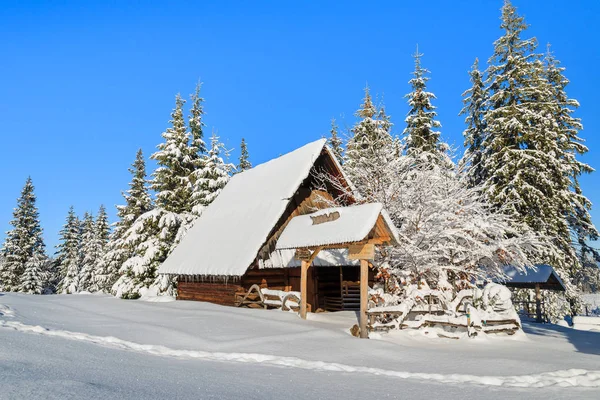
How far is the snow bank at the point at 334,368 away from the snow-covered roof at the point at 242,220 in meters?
7.02

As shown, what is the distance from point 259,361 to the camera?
780 cm

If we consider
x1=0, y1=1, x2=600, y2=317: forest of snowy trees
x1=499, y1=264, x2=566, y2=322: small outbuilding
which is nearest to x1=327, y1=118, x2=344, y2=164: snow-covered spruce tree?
x1=0, y1=1, x2=600, y2=317: forest of snowy trees

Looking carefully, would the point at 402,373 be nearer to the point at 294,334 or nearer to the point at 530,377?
the point at 530,377

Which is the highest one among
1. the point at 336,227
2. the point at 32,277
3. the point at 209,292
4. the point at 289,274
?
the point at 336,227

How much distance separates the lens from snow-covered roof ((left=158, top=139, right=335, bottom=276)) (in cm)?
1659

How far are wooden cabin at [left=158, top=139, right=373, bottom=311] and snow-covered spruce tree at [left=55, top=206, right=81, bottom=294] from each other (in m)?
28.2

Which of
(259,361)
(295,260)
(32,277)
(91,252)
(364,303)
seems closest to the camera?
(259,361)

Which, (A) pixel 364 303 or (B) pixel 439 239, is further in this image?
(B) pixel 439 239

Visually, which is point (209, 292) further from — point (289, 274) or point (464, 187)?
point (464, 187)

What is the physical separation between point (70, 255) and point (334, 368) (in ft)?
155

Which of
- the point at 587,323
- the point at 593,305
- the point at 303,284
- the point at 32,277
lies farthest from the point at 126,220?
the point at 593,305

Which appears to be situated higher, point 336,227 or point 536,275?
point 336,227

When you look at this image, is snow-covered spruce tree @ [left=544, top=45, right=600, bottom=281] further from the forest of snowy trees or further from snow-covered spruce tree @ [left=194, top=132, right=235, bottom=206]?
snow-covered spruce tree @ [left=194, top=132, right=235, bottom=206]

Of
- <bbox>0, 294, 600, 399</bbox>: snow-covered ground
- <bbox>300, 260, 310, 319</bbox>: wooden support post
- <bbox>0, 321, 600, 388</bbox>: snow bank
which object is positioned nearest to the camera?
<bbox>0, 294, 600, 399</bbox>: snow-covered ground
